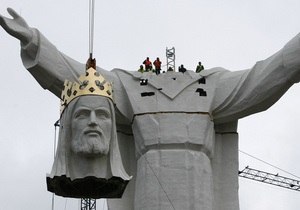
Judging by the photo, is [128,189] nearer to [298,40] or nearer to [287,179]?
[298,40]

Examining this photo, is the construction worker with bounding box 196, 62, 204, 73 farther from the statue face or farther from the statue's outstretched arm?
the statue face

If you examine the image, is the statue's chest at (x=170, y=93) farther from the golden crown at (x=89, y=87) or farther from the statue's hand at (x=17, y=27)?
the golden crown at (x=89, y=87)

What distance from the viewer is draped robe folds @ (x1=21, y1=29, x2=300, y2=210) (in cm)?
1487

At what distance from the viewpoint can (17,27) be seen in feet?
47.8

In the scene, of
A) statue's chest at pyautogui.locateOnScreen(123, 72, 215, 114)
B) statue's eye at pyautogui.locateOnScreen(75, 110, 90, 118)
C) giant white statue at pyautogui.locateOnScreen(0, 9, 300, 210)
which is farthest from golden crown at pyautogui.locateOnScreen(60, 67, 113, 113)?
statue's chest at pyautogui.locateOnScreen(123, 72, 215, 114)

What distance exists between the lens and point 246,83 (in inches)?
611

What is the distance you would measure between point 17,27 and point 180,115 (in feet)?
9.91

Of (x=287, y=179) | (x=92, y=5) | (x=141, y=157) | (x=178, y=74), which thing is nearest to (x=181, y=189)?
(x=141, y=157)

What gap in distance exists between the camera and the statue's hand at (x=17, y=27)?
1435 centimetres

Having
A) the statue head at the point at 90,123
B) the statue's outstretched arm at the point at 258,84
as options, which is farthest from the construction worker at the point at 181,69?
the statue head at the point at 90,123

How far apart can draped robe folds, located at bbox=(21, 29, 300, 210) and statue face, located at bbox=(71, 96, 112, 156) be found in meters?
2.18

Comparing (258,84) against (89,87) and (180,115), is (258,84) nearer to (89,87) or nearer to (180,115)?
(180,115)

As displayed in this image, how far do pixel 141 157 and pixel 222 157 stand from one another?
1518 mm

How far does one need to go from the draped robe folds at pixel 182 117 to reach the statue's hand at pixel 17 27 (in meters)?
0.16
